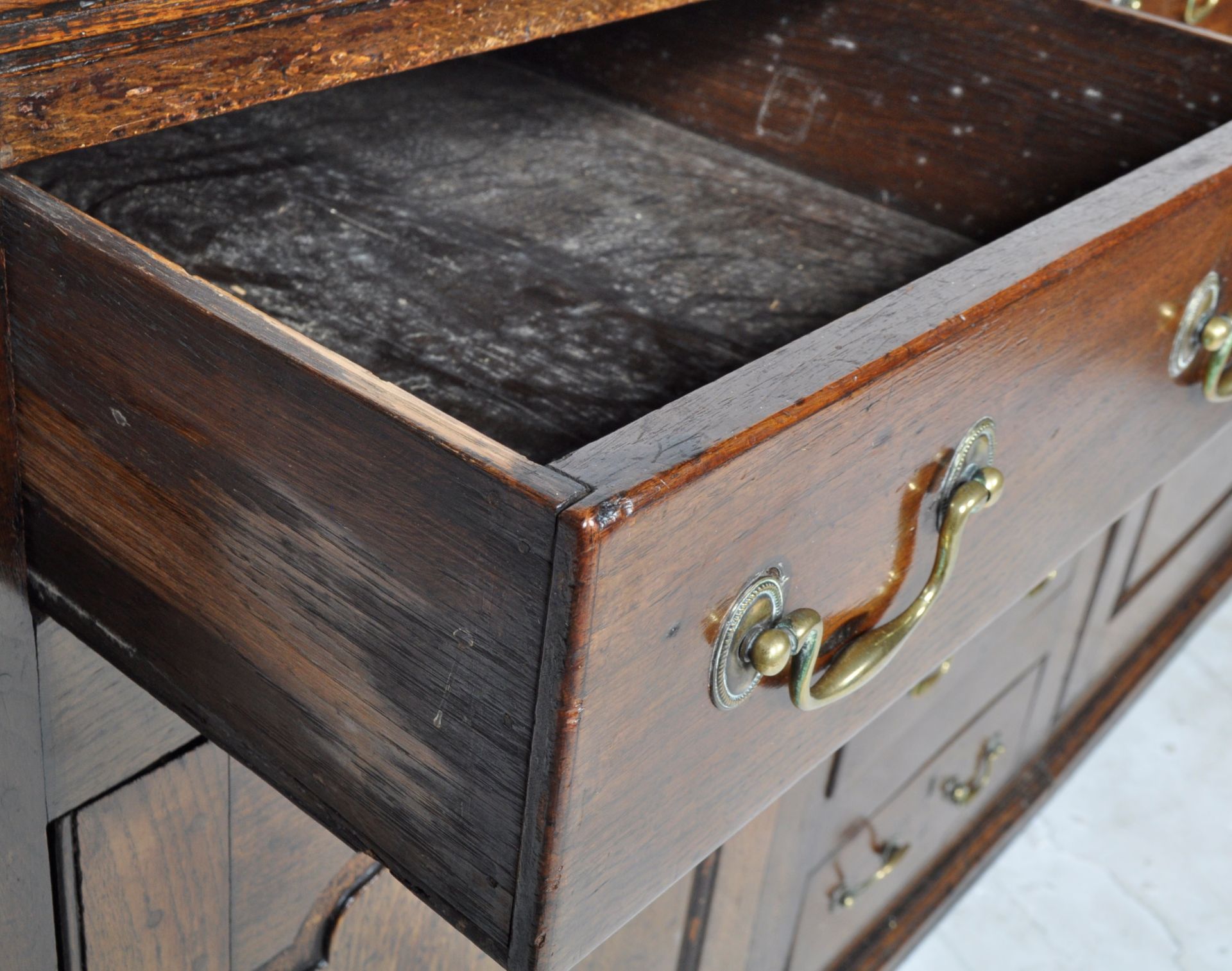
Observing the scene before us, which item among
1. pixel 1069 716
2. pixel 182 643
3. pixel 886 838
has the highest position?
pixel 182 643

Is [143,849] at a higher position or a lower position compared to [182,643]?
lower

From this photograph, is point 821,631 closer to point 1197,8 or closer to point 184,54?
point 184,54

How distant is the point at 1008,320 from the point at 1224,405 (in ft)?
1.12

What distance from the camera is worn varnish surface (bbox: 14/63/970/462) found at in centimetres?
54

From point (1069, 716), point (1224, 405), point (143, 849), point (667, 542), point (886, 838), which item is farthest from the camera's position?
point (1069, 716)

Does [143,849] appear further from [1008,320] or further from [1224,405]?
[1224,405]

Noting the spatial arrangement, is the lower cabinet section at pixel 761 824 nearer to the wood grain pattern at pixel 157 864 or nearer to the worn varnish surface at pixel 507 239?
the wood grain pattern at pixel 157 864

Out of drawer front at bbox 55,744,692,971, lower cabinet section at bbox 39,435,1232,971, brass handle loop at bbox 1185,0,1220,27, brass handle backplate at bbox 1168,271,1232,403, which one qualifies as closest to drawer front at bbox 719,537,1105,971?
lower cabinet section at bbox 39,435,1232,971

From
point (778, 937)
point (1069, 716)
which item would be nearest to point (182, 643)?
point (778, 937)

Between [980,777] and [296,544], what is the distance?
2.95 feet

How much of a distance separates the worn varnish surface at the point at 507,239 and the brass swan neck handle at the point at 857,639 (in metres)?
0.13

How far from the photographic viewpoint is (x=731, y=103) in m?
0.79

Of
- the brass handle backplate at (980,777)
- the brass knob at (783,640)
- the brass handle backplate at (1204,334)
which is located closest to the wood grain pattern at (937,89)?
the brass handle backplate at (1204,334)

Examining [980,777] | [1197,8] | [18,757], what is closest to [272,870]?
[18,757]
